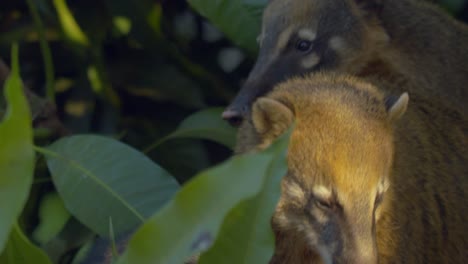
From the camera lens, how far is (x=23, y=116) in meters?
2.09

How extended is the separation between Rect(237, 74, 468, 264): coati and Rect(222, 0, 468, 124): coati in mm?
402

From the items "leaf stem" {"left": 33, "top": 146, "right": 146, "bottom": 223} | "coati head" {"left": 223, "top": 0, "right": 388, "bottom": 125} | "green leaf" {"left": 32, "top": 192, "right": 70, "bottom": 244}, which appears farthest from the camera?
"coati head" {"left": 223, "top": 0, "right": 388, "bottom": 125}

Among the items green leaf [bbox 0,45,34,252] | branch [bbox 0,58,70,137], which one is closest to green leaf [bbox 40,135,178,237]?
branch [bbox 0,58,70,137]

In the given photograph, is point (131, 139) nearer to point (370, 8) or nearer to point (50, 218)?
point (50, 218)

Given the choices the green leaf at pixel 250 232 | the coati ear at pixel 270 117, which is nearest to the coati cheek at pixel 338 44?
the coati ear at pixel 270 117

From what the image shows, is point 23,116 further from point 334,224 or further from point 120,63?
point 120,63

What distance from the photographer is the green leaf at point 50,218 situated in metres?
3.22

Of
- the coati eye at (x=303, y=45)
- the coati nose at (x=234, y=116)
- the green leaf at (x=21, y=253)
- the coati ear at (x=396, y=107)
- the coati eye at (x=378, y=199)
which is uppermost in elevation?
the coati ear at (x=396, y=107)

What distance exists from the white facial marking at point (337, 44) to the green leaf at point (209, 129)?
437 mm

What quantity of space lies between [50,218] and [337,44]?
112 centimetres

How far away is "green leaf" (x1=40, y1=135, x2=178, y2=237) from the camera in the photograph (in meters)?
2.97

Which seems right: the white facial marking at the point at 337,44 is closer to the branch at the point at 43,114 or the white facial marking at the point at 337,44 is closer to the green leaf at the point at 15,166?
the branch at the point at 43,114

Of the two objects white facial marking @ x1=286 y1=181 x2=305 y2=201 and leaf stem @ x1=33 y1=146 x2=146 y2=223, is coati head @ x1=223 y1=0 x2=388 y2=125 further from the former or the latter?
white facial marking @ x1=286 y1=181 x2=305 y2=201

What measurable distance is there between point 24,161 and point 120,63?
208cm
